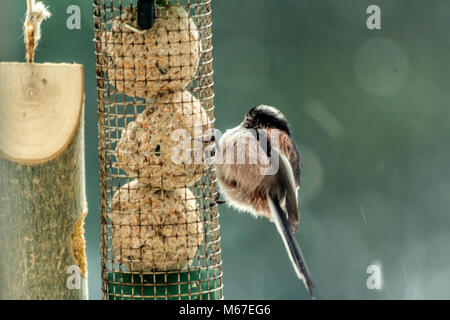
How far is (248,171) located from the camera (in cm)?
421

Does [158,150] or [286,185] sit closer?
[158,150]

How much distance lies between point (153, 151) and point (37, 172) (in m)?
0.48

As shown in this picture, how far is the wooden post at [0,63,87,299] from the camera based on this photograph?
147 inches

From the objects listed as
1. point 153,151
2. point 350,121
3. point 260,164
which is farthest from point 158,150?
point 350,121

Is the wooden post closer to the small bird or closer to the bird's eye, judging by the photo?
the bird's eye

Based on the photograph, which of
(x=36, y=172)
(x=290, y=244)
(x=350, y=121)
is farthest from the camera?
(x=350, y=121)

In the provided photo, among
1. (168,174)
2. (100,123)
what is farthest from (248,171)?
(100,123)

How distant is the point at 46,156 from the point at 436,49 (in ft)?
15.2

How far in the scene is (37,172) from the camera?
376 cm

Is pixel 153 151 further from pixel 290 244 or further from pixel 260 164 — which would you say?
pixel 290 244

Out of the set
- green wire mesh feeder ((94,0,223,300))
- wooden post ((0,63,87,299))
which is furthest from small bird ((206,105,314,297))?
wooden post ((0,63,87,299))

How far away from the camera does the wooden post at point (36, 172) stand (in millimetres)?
3724

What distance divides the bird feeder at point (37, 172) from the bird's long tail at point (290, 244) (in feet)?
2.84

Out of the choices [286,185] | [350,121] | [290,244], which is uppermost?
[350,121]
